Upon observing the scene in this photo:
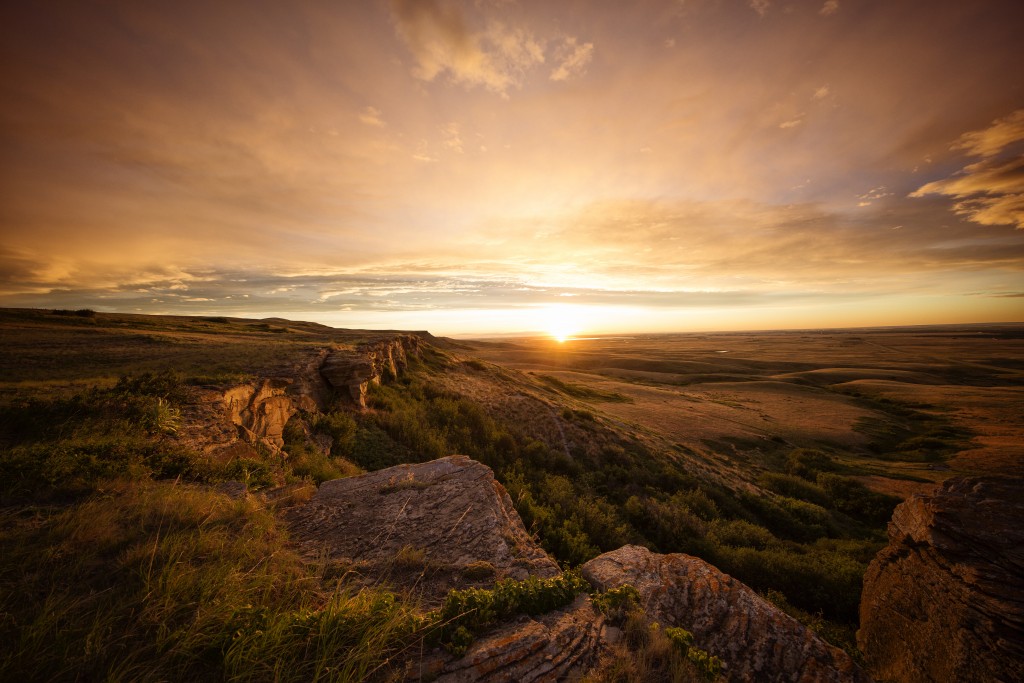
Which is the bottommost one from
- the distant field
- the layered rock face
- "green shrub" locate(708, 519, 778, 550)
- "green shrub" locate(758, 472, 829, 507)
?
the distant field

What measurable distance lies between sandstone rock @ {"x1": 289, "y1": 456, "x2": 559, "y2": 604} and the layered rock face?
8.01m

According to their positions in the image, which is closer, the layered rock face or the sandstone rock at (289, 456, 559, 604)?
the sandstone rock at (289, 456, 559, 604)

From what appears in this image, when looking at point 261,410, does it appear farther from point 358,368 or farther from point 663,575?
point 663,575

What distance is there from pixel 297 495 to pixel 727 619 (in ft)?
24.9

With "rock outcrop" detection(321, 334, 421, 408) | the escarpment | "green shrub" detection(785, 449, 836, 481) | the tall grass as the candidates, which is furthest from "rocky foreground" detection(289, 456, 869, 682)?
"green shrub" detection(785, 449, 836, 481)

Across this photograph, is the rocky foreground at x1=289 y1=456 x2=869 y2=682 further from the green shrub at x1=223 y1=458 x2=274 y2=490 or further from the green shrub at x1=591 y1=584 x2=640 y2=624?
the green shrub at x1=223 y1=458 x2=274 y2=490

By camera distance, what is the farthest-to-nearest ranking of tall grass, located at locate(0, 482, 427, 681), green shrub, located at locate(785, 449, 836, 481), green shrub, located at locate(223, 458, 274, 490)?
green shrub, located at locate(785, 449, 836, 481), green shrub, located at locate(223, 458, 274, 490), tall grass, located at locate(0, 482, 427, 681)

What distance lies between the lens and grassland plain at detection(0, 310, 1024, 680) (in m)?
3.01

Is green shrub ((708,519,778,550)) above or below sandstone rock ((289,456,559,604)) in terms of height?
below

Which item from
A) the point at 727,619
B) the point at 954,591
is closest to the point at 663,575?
the point at 727,619

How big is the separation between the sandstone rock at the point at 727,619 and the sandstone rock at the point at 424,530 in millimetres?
1530

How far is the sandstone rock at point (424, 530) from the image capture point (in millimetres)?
5066

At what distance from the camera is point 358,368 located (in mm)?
15469

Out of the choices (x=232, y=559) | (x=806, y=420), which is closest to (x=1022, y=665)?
(x=232, y=559)
